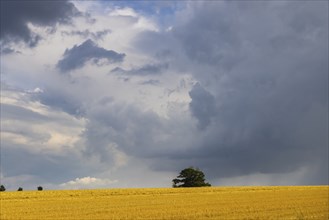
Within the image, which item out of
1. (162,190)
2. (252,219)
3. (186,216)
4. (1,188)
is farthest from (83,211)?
(1,188)

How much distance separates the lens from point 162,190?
2741 inches

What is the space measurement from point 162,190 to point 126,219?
37961 mm

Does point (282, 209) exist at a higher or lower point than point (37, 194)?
lower

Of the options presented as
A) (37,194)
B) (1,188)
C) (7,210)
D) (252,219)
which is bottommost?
(252,219)

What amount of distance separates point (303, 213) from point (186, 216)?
27.6 feet

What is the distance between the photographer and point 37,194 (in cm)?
6012

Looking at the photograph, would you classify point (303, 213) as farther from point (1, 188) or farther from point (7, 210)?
point (1, 188)

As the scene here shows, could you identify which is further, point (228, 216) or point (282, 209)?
point (282, 209)

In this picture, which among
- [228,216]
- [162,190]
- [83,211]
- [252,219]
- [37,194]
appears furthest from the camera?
[162,190]

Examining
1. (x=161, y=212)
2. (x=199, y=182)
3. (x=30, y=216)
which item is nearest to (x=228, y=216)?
(x=161, y=212)

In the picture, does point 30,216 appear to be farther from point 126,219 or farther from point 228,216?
point 228,216

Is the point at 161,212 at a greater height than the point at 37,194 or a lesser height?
lesser

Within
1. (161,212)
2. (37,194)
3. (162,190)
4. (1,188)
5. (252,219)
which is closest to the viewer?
(252,219)

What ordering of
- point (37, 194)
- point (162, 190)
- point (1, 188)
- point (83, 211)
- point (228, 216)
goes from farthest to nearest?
point (1, 188) → point (162, 190) → point (37, 194) → point (83, 211) → point (228, 216)
